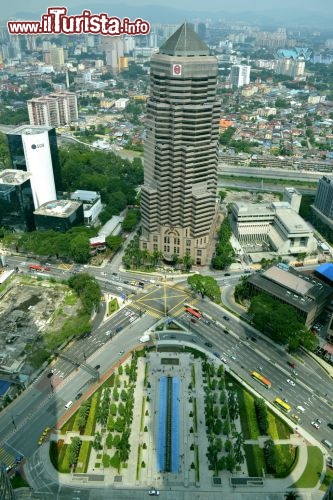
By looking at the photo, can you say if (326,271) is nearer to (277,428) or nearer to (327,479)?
(277,428)

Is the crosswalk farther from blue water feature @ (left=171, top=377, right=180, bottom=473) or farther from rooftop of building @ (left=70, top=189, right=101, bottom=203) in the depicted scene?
rooftop of building @ (left=70, top=189, right=101, bottom=203)

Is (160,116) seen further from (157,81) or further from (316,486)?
(316,486)

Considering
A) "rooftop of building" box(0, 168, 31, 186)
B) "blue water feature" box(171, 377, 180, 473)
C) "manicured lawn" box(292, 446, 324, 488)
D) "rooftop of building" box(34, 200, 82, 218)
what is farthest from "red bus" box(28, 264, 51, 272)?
"manicured lawn" box(292, 446, 324, 488)

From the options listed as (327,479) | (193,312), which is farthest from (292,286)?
(327,479)

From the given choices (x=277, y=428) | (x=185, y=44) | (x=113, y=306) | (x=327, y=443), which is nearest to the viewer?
(x=327, y=443)

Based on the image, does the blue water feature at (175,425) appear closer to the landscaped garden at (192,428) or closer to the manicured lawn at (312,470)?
the landscaped garden at (192,428)

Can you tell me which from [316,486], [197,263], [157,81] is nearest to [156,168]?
[157,81]

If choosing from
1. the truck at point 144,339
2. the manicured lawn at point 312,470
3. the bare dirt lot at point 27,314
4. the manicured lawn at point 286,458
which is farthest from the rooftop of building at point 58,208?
the manicured lawn at point 312,470
